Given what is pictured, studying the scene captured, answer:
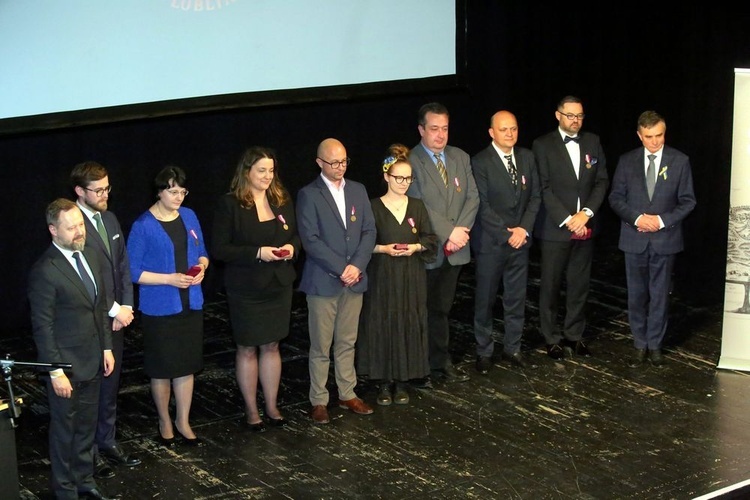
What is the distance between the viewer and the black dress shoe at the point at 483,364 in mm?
6570

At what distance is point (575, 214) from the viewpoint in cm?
663

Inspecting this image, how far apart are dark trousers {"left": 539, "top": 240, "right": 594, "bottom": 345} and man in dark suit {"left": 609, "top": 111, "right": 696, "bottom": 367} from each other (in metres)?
0.26

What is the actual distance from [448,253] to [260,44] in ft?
6.66

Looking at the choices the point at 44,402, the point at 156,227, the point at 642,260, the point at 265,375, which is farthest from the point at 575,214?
the point at 44,402

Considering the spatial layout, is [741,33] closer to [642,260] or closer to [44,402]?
[642,260]

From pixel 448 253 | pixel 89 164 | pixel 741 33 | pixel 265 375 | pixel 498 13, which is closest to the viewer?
pixel 89 164

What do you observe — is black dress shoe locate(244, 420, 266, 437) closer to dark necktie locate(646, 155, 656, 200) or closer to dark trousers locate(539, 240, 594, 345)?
dark trousers locate(539, 240, 594, 345)

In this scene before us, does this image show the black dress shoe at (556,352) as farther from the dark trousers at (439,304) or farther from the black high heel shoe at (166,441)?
the black high heel shoe at (166,441)

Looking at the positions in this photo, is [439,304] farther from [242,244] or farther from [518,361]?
[242,244]

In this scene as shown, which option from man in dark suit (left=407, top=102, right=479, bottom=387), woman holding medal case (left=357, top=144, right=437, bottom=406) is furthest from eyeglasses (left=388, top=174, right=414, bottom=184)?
man in dark suit (left=407, top=102, right=479, bottom=387)

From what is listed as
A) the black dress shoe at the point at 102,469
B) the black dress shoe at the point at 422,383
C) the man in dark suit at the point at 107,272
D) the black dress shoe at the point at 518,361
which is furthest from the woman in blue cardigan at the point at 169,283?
the black dress shoe at the point at 518,361

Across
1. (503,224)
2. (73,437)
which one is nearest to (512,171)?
(503,224)

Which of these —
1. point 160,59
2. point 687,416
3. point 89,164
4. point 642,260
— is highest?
A: point 160,59

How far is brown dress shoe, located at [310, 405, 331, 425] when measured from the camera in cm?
584
